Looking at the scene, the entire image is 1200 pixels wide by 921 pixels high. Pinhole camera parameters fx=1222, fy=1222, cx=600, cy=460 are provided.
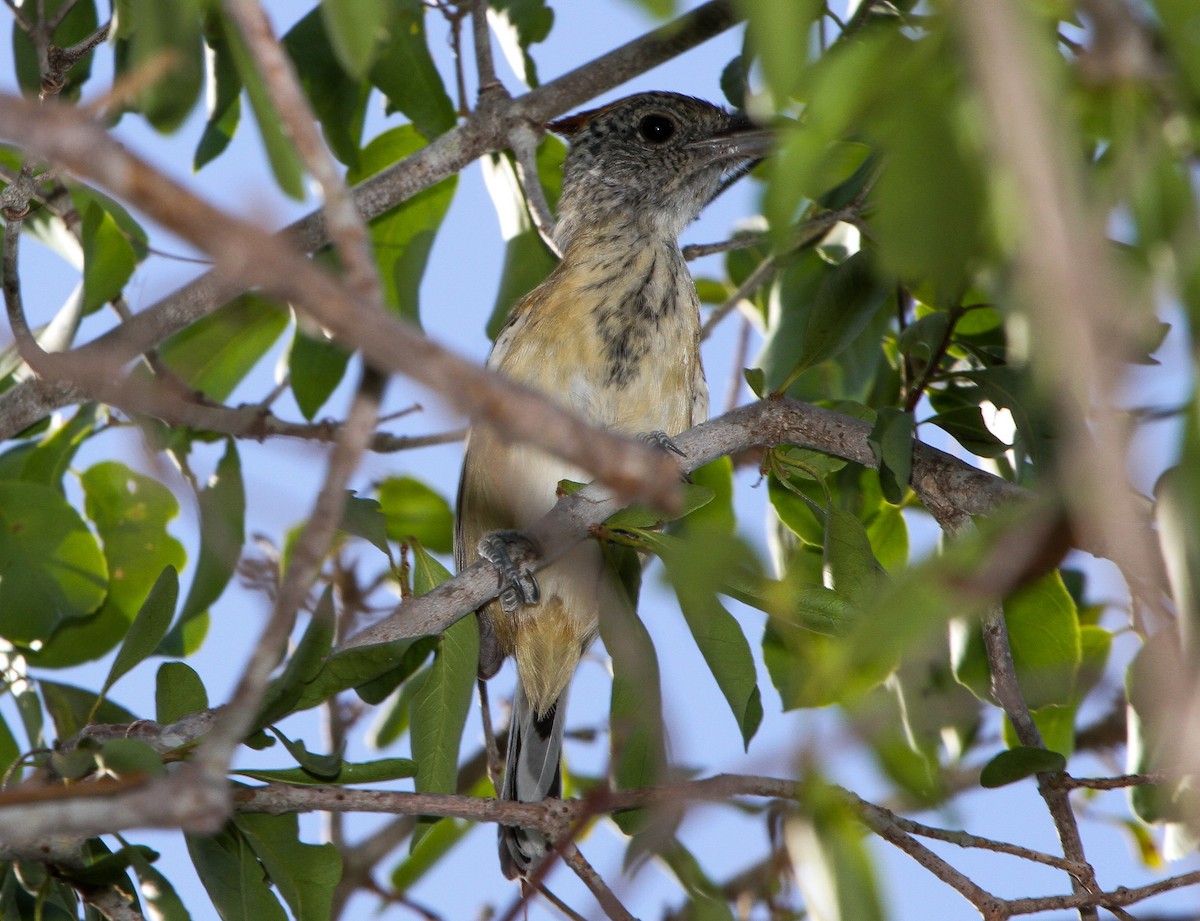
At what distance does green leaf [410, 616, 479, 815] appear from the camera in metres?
2.59

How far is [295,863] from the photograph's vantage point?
7.67ft

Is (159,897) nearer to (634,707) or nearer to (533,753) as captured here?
(634,707)

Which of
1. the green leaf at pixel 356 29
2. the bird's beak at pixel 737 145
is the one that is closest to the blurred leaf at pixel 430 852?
the bird's beak at pixel 737 145

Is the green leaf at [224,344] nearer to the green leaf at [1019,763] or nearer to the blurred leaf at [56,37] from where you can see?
the blurred leaf at [56,37]

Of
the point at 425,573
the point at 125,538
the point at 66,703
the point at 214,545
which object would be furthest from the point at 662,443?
the point at 66,703

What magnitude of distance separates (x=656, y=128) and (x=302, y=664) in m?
3.19

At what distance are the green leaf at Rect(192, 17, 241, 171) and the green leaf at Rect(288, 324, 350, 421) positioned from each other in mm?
573

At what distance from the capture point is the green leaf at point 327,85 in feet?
10.9

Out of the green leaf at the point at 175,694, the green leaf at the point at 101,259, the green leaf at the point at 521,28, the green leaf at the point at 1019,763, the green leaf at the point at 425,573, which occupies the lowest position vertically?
the green leaf at the point at 1019,763

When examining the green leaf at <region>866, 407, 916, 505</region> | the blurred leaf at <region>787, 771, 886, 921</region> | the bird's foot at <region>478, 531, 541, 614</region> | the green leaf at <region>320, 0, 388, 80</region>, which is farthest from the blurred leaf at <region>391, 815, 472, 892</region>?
the green leaf at <region>320, 0, 388, 80</region>

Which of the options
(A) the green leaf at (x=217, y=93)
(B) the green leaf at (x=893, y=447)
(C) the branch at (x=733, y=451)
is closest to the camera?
(B) the green leaf at (x=893, y=447)

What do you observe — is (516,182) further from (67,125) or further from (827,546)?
(67,125)

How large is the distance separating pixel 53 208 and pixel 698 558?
8.98 ft

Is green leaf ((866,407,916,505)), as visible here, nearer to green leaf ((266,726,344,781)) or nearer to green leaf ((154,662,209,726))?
green leaf ((266,726,344,781))
